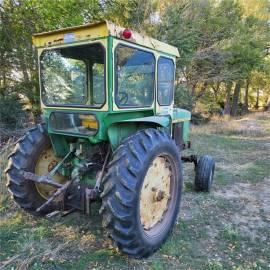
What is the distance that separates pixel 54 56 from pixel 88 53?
15.9 inches

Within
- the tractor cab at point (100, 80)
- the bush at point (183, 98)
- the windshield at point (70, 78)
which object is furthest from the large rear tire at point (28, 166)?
the bush at point (183, 98)

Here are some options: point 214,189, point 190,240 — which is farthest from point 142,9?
point 190,240

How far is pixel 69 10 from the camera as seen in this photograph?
244 inches

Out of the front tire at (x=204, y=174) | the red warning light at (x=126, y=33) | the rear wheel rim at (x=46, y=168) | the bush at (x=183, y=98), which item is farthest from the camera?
the bush at (x=183, y=98)

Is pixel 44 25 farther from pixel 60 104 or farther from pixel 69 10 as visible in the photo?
pixel 60 104

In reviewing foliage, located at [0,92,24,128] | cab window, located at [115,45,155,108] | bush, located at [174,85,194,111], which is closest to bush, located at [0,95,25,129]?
foliage, located at [0,92,24,128]

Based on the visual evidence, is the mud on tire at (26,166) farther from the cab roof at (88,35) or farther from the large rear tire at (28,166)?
the cab roof at (88,35)

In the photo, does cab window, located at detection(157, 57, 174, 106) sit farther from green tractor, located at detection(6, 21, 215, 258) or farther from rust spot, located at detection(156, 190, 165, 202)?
rust spot, located at detection(156, 190, 165, 202)

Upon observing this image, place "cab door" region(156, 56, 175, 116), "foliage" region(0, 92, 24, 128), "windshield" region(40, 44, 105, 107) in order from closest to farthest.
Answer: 1. "windshield" region(40, 44, 105, 107)
2. "cab door" region(156, 56, 175, 116)
3. "foliage" region(0, 92, 24, 128)

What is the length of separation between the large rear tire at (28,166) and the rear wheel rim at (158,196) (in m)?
1.14

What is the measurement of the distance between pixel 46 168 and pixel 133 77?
147 cm

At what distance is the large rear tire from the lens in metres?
2.99

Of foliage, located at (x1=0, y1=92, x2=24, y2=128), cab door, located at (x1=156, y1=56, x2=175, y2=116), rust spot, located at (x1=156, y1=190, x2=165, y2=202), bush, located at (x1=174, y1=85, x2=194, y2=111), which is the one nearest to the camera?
rust spot, located at (x1=156, y1=190, x2=165, y2=202)

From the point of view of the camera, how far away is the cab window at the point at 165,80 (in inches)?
132
